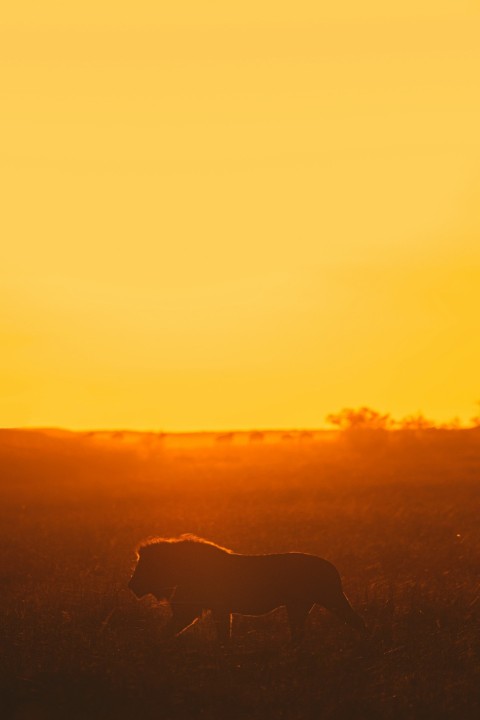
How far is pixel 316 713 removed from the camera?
863 centimetres

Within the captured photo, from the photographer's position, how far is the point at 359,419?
73.8m

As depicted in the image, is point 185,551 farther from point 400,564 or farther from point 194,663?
point 400,564

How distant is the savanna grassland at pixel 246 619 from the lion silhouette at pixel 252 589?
1.11 ft

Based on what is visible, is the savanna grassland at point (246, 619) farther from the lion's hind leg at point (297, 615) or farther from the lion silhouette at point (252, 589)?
the lion silhouette at point (252, 589)

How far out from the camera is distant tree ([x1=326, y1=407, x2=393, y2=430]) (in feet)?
237

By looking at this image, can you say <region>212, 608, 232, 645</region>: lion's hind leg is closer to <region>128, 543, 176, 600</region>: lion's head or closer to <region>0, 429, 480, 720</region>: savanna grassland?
<region>0, 429, 480, 720</region>: savanna grassland

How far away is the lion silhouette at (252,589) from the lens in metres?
11.0

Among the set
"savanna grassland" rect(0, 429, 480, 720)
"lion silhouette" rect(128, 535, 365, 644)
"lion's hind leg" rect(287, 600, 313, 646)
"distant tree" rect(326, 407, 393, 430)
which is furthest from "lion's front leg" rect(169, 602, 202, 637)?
"distant tree" rect(326, 407, 393, 430)

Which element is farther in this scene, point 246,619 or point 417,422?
point 417,422

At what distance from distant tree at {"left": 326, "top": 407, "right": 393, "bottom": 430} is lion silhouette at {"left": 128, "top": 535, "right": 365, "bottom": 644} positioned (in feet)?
195

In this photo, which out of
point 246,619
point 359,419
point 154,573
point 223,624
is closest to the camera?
point 223,624

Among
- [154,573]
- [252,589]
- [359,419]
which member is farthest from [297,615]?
[359,419]

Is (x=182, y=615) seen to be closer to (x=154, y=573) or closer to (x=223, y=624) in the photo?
(x=223, y=624)

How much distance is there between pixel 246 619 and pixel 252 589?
4.80 feet
